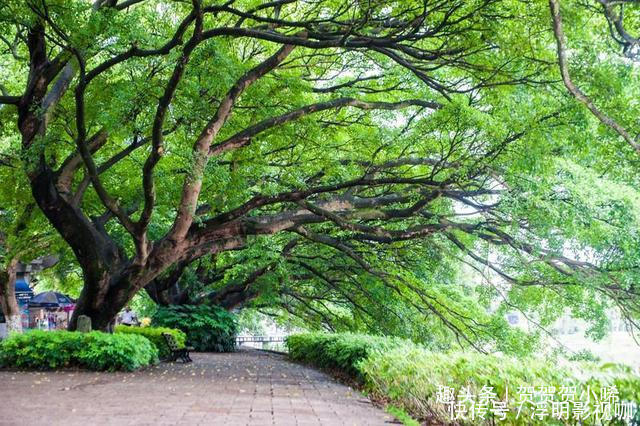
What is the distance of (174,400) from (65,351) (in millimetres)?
5240

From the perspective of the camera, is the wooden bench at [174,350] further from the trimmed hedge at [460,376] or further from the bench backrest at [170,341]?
the trimmed hedge at [460,376]

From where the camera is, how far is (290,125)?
12.3 meters

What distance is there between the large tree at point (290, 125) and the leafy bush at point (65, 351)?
1.24m

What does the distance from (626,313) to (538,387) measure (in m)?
8.71

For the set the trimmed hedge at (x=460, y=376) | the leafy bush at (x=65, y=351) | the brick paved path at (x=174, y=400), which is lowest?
the brick paved path at (x=174, y=400)

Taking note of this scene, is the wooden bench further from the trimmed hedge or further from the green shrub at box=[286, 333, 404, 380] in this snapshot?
the trimmed hedge

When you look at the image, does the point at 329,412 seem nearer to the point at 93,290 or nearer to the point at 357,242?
the point at 93,290

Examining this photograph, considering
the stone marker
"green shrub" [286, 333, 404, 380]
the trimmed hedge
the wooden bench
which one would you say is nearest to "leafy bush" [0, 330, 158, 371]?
the stone marker

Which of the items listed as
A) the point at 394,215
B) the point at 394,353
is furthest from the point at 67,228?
the point at 394,353

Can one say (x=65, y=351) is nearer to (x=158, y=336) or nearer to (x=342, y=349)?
(x=158, y=336)

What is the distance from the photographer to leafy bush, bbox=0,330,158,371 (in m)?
12.4

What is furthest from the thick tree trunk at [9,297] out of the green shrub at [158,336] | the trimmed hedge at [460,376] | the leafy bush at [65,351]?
the trimmed hedge at [460,376]

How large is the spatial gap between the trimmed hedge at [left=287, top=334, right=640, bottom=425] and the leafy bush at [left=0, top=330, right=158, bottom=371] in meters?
4.61

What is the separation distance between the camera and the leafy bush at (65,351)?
12.4 m
